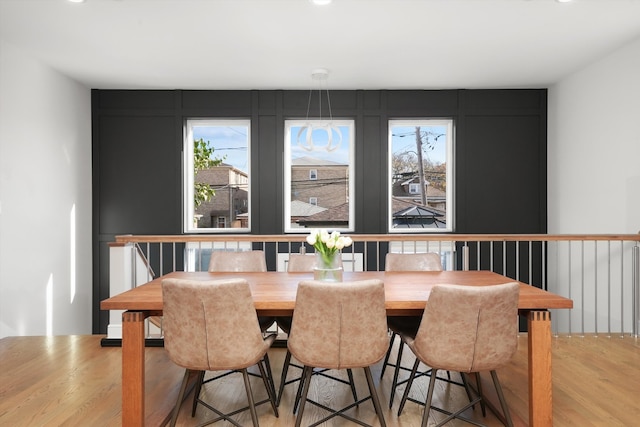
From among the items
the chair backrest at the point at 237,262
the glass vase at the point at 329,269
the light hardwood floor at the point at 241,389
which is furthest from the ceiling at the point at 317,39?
the light hardwood floor at the point at 241,389

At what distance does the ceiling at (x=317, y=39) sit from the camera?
3.51 m

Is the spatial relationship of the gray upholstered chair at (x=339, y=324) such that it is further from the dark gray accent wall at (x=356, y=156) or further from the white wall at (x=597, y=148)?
the dark gray accent wall at (x=356, y=156)

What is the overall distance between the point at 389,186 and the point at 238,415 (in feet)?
12.6

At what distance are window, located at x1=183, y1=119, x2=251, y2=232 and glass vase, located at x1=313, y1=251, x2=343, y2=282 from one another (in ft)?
11.1

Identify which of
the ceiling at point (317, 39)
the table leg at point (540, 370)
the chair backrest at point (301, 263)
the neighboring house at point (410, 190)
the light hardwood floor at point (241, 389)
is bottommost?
the light hardwood floor at point (241, 389)

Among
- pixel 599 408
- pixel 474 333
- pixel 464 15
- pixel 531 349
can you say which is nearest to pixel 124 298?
pixel 474 333

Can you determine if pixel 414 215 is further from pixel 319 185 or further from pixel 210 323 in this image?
pixel 210 323

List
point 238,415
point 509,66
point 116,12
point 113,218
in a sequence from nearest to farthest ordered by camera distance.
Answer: point 238,415 < point 116,12 < point 509,66 < point 113,218

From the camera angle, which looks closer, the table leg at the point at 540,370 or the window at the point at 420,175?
the table leg at the point at 540,370

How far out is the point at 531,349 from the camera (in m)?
2.29

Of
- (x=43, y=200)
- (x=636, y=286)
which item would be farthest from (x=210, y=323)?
(x=636, y=286)

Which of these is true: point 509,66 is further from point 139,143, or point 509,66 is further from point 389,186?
point 139,143

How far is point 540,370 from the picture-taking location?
2.28 metres

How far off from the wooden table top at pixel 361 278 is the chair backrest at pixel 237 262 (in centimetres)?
41
